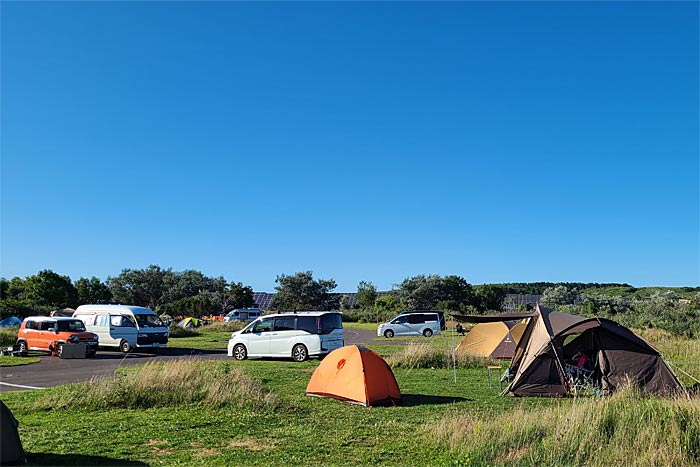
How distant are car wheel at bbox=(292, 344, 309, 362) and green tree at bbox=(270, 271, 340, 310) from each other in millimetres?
48829

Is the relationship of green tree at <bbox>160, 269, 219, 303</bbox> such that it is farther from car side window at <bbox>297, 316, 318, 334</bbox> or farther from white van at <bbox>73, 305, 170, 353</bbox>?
car side window at <bbox>297, 316, 318, 334</bbox>

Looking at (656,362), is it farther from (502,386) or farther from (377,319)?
(377,319)

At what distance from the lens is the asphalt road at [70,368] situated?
15336mm

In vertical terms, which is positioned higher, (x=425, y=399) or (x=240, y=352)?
(x=240, y=352)

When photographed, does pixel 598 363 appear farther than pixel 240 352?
No

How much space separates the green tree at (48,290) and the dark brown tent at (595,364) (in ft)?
152

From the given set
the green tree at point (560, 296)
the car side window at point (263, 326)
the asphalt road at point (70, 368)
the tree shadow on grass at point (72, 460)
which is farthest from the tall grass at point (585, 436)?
the green tree at point (560, 296)

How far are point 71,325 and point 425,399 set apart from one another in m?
16.3

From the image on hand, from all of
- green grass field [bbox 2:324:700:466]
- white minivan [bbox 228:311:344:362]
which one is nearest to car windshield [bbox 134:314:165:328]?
white minivan [bbox 228:311:344:362]

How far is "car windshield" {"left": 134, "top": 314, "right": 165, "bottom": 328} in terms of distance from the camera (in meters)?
24.5

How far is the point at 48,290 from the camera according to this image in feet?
167

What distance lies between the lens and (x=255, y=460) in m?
7.56

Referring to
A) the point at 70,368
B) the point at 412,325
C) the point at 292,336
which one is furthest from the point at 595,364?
the point at 412,325

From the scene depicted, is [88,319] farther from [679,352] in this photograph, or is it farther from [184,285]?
[184,285]
